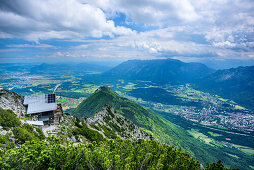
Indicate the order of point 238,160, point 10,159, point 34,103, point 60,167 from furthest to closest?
point 238,160 < point 34,103 < point 60,167 < point 10,159

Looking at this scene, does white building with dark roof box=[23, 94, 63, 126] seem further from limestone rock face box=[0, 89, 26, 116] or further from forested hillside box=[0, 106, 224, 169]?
forested hillside box=[0, 106, 224, 169]

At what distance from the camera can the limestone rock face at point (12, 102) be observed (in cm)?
4200

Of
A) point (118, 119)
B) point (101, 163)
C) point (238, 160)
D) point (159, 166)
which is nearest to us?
point (101, 163)

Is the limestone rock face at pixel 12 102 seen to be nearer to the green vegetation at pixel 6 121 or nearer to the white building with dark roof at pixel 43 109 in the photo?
the white building with dark roof at pixel 43 109

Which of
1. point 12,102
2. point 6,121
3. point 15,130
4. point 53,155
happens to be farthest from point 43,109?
point 53,155

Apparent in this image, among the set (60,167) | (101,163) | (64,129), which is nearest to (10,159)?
(60,167)

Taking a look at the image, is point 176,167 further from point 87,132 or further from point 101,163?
point 87,132

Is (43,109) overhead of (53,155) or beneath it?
beneath

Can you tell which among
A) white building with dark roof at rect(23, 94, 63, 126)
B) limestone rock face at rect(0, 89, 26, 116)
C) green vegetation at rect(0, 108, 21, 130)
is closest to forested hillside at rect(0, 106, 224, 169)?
green vegetation at rect(0, 108, 21, 130)

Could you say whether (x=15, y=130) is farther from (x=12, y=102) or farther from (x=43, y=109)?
(x=12, y=102)

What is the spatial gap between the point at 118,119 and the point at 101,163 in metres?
86.5

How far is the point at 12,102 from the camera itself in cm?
4456

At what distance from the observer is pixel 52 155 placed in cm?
2141

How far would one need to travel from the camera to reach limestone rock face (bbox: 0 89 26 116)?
138 feet
